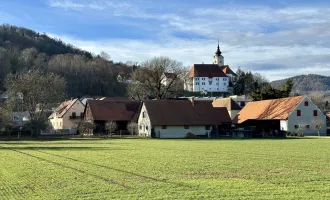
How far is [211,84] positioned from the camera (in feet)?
451

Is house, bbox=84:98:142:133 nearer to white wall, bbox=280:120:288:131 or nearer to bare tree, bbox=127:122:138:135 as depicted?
bare tree, bbox=127:122:138:135

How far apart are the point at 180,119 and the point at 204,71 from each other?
7423 cm

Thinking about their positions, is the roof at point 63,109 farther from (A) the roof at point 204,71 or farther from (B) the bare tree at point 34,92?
(A) the roof at point 204,71

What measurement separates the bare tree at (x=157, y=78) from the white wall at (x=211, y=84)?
168 feet

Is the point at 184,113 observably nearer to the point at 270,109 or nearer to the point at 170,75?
the point at 270,109

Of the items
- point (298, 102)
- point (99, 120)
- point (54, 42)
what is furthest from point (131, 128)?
point (54, 42)

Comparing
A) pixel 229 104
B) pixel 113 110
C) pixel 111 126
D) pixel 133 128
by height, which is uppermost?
pixel 229 104

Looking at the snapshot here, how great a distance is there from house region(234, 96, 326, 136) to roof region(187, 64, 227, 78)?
67042 mm

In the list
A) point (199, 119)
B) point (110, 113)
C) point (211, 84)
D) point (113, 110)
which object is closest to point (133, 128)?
point (110, 113)

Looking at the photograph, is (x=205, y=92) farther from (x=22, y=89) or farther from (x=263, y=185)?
(x=263, y=185)

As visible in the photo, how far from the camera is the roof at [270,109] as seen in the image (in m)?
64.2

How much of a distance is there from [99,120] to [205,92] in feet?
221

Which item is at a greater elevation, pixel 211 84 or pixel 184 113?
pixel 211 84

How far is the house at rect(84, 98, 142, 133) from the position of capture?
6981 cm
